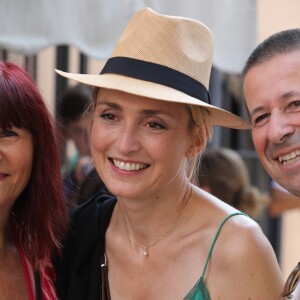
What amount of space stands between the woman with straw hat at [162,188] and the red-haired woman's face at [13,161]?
0.28 meters

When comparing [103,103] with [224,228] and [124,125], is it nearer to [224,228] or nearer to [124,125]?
[124,125]

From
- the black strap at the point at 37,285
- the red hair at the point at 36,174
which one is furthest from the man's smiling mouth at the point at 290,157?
the black strap at the point at 37,285

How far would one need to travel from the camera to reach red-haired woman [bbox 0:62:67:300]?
A: 3037 millimetres

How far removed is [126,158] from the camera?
306 centimetres

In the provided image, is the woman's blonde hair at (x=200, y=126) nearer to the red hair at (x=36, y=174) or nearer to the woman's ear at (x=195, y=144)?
the woman's ear at (x=195, y=144)

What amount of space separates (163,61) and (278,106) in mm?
630

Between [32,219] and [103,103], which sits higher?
[103,103]

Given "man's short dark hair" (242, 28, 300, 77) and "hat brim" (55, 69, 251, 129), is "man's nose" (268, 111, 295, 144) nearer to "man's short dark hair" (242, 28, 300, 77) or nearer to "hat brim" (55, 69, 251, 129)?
"man's short dark hair" (242, 28, 300, 77)

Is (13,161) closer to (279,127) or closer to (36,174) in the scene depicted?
(36,174)

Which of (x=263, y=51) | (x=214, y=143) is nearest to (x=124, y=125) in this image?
(x=263, y=51)

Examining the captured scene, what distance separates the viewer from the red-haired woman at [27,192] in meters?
3.04

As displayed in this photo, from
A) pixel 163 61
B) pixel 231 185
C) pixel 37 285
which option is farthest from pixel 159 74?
pixel 231 185

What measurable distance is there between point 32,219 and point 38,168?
0.81 feet

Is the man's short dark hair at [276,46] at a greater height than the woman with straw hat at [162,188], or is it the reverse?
the man's short dark hair at [276,46]
